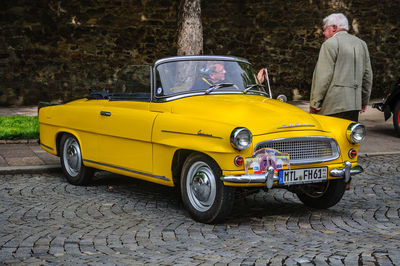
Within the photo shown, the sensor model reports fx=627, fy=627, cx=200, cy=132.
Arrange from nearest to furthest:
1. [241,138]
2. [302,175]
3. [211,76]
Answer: [241,138], [302,175], [211,76]

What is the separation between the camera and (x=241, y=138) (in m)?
5.38

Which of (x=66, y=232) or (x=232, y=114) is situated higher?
(x=232, y=114)

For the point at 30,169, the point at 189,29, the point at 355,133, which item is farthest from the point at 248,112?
the point at 189,29

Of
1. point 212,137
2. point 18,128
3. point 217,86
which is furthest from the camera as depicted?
point 18,128

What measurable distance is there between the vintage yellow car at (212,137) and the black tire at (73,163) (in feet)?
0.31

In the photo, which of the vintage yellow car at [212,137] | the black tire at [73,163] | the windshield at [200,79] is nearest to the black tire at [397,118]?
the vintage yellow car at [212,137]

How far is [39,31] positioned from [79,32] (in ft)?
3.58

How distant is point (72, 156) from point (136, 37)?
35.3ft

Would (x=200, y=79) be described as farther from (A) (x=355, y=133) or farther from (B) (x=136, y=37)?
(B) (x=136, y=37)

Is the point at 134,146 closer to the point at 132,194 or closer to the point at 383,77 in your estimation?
the point at 132,194

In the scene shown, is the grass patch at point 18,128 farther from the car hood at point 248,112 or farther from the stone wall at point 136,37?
the car hood at point 248,112

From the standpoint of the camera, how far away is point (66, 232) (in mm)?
5391

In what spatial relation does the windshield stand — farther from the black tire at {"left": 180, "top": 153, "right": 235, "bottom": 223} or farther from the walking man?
the walking man

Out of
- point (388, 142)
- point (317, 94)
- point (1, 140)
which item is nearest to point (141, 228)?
point (317, 94)
